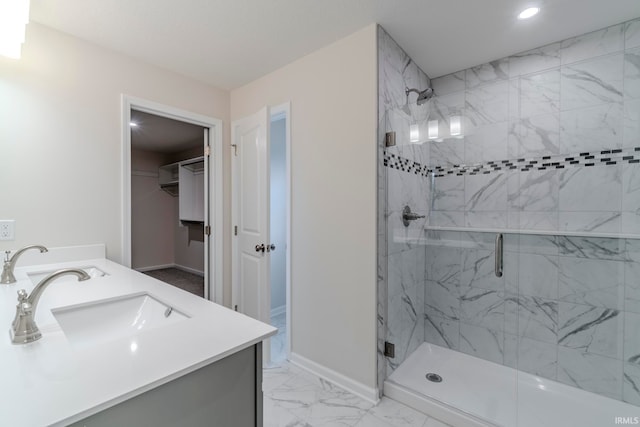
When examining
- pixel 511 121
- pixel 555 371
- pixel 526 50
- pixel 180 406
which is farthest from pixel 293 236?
pixel 526 50

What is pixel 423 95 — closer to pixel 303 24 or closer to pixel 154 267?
pixel 303 24

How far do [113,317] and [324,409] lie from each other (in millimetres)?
1285

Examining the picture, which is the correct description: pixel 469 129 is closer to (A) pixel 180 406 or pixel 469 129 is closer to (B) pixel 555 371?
(B) pixel 555 371

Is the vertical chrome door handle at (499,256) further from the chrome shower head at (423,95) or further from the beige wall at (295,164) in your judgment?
the chrome shower head at (423,95)

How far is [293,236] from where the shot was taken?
2260 millimetres

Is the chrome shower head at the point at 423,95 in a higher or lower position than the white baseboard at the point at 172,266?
higher

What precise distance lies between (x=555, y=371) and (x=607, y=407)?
276 mm

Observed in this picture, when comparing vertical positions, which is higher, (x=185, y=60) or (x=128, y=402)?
(x=185, y=60)

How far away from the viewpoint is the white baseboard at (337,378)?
1792mm

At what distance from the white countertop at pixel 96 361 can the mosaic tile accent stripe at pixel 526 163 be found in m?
1.41

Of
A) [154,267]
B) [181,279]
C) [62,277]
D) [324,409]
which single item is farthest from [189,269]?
[324,409]

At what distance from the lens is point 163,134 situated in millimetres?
4082

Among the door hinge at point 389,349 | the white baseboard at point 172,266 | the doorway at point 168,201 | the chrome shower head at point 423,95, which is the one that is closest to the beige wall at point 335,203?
the door hinge at point 389,349

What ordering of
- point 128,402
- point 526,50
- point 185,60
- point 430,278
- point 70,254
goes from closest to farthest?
point 128,402 → point 70,254 → point 526,50 → point 185,60 → point 430,278
